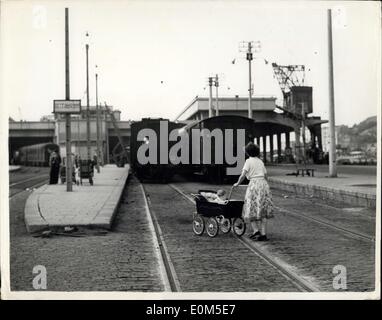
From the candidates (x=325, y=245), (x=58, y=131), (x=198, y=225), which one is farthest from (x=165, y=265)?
(x=58, y=131)

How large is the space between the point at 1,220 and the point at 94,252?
1975 millimetres

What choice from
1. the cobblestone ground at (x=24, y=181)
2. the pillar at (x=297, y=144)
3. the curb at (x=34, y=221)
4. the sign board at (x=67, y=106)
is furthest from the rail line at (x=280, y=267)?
the cobblestone ground at (x=24, y=181)

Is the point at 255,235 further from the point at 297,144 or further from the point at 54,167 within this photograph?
the point at 297,144

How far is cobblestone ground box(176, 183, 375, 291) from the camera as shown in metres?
6.25

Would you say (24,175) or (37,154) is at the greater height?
(37,154)

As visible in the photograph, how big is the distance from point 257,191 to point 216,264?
1641 millimetres

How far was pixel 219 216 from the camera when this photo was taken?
888cm

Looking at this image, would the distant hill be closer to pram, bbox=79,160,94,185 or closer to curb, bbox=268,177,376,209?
curb, bbox=268,177,376,209

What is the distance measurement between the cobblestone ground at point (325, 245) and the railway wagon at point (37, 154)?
30952 mm

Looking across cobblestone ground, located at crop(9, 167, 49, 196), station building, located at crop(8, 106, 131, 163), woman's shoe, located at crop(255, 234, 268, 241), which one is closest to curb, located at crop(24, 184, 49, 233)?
station building, located at crop(8, 106, 131, 163)

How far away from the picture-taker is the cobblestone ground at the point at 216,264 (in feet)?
19.4

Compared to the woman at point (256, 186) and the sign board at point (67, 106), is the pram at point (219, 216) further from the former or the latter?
the sign board at point (67, 106)

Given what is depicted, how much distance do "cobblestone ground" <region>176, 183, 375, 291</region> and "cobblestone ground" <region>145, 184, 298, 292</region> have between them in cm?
45

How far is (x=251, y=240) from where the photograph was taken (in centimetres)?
854
